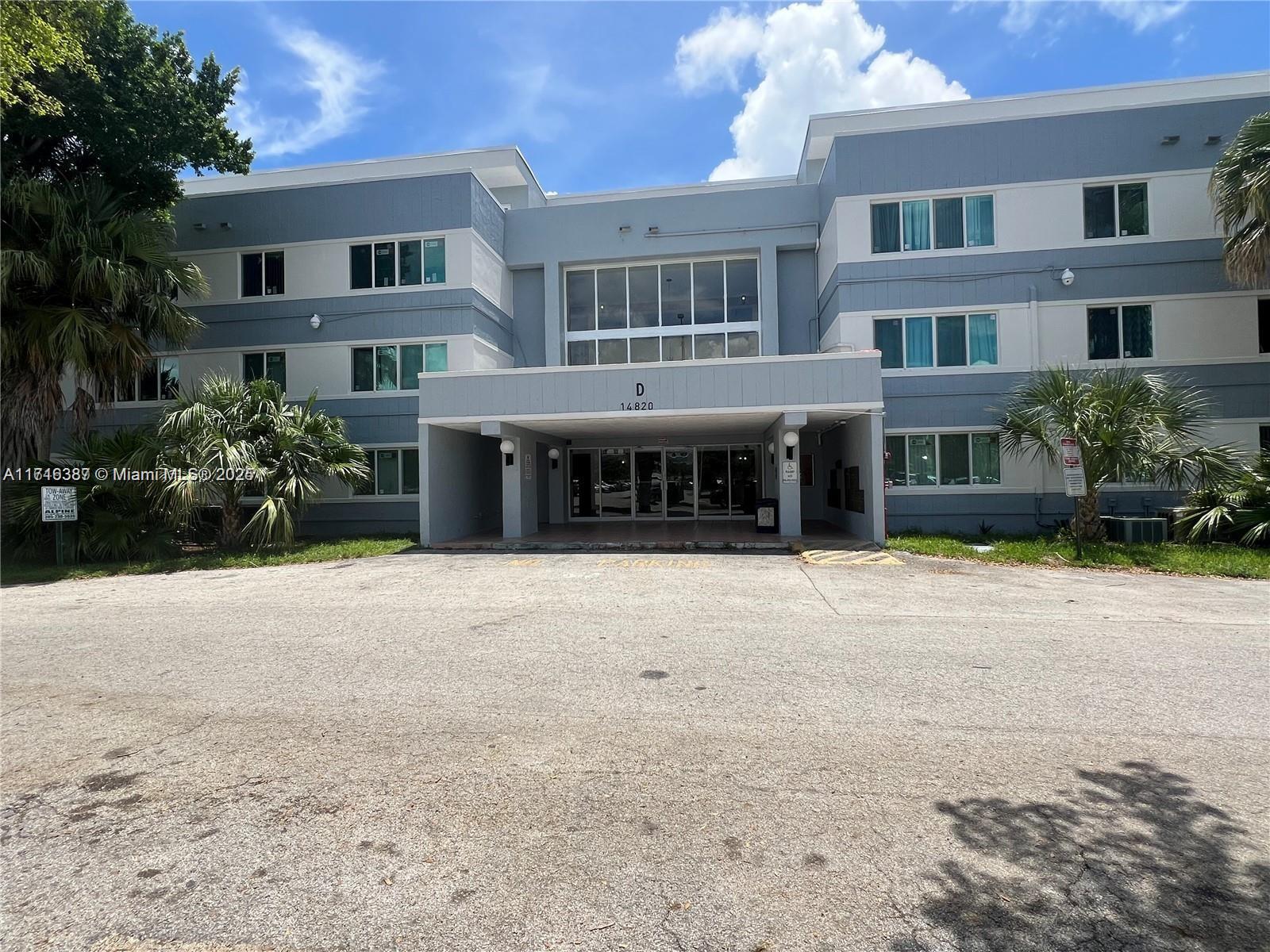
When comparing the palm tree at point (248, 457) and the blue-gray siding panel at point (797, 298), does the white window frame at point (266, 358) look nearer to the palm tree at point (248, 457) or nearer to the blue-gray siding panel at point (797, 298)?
the palm tree at point (248, 457)

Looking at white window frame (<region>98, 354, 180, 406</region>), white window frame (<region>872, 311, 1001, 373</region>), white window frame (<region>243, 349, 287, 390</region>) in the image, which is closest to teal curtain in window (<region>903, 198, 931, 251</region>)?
white window frame (<region>872, 311, 1001, 373</region>)

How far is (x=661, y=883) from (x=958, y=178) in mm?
19289

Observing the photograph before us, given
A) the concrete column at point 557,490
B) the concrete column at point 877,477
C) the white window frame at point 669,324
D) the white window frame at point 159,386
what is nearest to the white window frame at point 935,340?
the concrete column at point 877,477

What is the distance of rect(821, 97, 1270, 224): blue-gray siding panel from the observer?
17.0 metres

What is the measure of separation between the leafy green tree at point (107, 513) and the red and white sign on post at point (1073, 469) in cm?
1728

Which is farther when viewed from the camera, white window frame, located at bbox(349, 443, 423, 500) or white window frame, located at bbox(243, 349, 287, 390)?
white window frame, located at bbox(243, 349, 287, 390)

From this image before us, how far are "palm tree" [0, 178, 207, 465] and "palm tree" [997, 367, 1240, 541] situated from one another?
19649mm

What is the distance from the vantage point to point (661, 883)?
2879mm

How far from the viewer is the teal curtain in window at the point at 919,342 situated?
58.2 ft

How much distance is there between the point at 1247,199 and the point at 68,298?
24.6 metres

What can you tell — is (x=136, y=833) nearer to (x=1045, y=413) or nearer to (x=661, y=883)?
(x=661, y=883)

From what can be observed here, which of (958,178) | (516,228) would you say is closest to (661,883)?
(958,178)

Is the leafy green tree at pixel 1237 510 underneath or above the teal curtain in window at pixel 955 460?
underneath

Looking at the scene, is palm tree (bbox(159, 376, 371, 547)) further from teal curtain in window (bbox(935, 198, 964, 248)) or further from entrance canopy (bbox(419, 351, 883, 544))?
teal curtain in window (bbox(935, 198, 964, 248))
